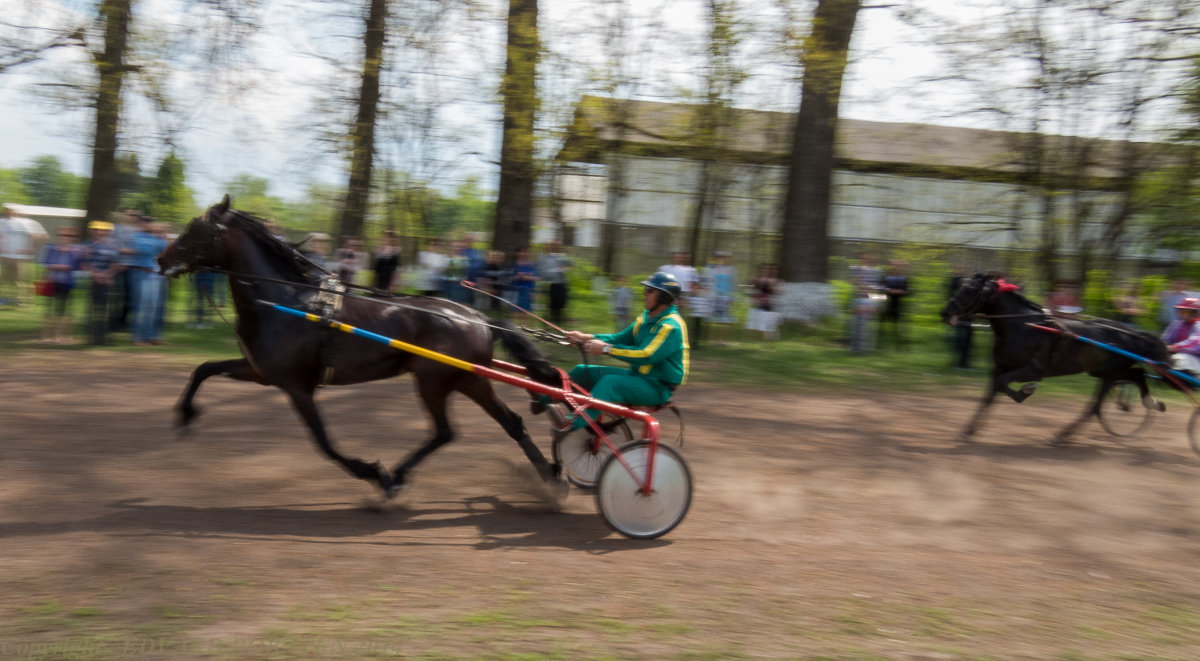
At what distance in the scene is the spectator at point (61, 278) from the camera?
12.1m

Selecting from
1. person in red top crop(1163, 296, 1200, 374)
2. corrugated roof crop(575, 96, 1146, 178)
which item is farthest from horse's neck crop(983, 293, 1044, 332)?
corrugated roof crop(575, 96, 1146, 178)

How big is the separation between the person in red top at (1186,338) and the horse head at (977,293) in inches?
80.6

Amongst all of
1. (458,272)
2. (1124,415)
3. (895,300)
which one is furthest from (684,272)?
(1124,415)

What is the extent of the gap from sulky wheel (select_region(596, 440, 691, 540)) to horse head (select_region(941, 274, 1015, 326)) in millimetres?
5343

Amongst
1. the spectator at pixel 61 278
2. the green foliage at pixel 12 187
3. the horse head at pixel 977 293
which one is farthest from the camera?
the green foliage at pixel 12 187

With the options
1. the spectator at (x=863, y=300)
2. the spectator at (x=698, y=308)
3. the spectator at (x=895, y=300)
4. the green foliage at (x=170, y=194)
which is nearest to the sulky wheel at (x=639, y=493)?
the spectator at (x=698, y=308)

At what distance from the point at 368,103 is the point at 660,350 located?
35.3ft

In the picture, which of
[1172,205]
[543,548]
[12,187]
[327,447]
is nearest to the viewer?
[543,548]

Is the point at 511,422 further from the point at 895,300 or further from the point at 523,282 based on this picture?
the point at 895,300

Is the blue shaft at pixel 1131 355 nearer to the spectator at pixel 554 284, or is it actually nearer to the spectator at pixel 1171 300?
the spectator at pixel 1171 300

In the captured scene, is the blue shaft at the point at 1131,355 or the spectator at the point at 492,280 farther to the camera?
the spectator at the point at 492,280

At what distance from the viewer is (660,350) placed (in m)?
6.09

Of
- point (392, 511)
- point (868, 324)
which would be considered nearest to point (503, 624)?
point (392, 511)

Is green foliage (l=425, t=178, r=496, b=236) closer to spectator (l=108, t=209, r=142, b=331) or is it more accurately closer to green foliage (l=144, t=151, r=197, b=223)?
green foliage (l=144, t=151, r=197, b=223)
